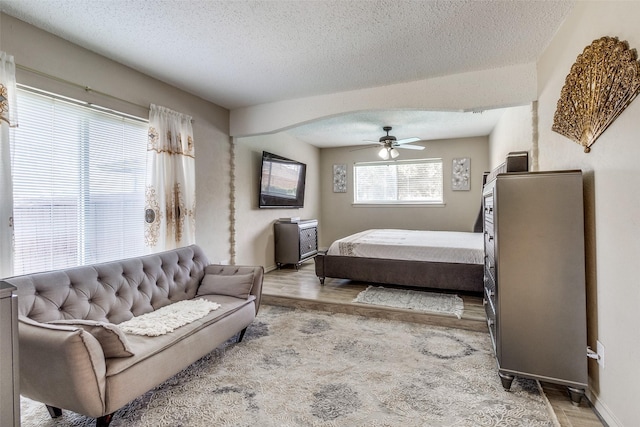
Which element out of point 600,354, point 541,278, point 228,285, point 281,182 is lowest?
point 600,354

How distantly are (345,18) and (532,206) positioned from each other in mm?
1794

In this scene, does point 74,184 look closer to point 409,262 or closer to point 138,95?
point 138,95

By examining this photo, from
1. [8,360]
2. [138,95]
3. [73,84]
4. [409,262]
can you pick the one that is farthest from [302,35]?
[409,262]

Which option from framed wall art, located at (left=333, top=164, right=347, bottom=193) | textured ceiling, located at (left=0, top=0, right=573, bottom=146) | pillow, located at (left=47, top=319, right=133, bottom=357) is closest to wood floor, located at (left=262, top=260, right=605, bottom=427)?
pillow, located at (left=47, top=319, right=133, bottom=357)

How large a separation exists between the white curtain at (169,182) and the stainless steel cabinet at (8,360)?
2.04 meters

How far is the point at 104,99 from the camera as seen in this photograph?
2691 millimetres

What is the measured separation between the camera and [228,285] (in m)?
2.71

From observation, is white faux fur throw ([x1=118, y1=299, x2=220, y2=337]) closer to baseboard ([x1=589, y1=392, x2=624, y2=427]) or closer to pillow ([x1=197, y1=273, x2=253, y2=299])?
pillow ([x1=197, y1=273, x2=253, y2=299])

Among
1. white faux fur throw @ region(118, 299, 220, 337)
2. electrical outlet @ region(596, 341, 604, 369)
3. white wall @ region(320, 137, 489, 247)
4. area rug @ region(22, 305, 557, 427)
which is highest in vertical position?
white wall @ region(320, 137, 489, 247)

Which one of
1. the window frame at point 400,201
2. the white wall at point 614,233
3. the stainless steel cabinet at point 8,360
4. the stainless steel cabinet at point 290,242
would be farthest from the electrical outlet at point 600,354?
the window frame at point 400,201

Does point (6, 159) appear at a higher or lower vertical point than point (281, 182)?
lower

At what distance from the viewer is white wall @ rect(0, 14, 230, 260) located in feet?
7.24

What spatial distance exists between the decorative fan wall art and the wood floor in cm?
155

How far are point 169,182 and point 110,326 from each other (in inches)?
75.4
